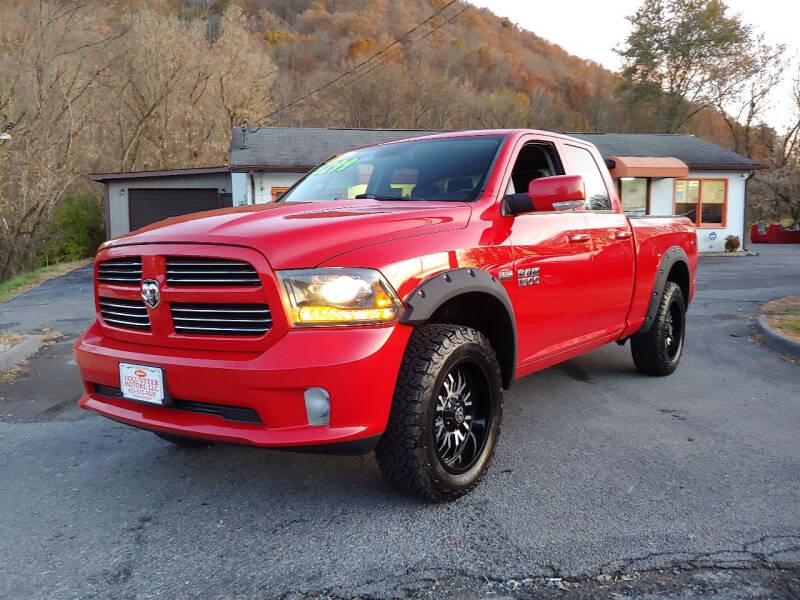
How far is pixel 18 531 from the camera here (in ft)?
9.67

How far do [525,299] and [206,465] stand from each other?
2.07m

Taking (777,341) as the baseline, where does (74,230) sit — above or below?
above

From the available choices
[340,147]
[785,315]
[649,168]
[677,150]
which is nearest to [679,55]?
[677,150]

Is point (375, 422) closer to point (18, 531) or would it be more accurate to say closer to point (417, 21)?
point (18, 531)

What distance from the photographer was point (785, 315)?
8.70 meters

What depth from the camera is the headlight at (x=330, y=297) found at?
2701mm

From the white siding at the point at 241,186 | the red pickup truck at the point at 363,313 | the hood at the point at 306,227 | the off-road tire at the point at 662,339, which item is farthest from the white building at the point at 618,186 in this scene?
the hood at the point at 306,227

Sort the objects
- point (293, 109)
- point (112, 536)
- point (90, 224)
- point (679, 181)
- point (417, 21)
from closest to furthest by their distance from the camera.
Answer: point (112, 536) → point (679, 181) → point (90, 224) → point (293, 109) → point (417, 21)

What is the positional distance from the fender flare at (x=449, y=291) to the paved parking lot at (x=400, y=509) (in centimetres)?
93

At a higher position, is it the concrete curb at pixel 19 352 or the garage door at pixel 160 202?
the garage door at pixel 160 202

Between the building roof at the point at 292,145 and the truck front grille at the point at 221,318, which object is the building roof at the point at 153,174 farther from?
the truck front grille at the point at 221,318

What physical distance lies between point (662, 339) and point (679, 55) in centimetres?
4852

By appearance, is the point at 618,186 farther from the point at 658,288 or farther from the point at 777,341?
the point at 658,288

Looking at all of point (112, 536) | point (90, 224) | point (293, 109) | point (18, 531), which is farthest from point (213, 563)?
point (293, 109)
